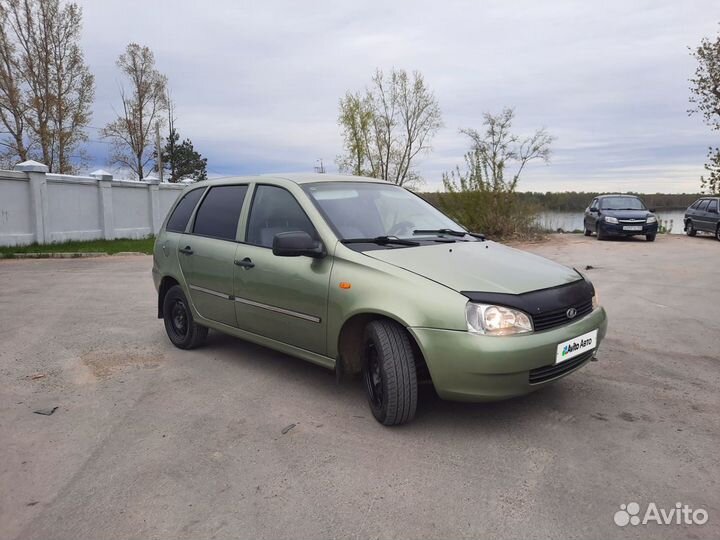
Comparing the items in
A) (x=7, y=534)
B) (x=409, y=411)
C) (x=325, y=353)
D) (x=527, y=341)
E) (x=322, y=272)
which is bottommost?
(x=7, y=534)

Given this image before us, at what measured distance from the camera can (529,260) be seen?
12.5 feet

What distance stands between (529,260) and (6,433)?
3.68m

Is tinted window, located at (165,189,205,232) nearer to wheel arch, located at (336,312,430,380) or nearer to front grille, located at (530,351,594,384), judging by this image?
wheel arch, located at (336,312,430,380)

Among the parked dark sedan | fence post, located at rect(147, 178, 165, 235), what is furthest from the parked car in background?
fence post, located at rect(147, 178, 165, 235)

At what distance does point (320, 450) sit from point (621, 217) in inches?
731

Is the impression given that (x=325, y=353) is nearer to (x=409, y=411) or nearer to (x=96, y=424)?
(x=409, y=411)

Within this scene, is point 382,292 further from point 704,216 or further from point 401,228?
point 704,216

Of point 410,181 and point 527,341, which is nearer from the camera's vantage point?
point 527,341

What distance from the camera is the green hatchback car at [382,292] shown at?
10.0 feet

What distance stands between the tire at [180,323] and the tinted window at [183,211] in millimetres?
612

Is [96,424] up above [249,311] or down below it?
below

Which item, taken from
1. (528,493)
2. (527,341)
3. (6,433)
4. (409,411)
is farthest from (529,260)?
(6,433)

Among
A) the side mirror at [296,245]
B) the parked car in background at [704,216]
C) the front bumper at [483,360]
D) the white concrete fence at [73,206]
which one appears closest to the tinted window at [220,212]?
the side mirror at [296,245]

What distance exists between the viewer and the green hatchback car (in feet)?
10.0
